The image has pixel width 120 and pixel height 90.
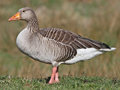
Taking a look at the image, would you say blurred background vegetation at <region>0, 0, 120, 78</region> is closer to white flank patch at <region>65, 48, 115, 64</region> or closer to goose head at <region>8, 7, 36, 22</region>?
white flank patch at <region>65, 48, 115, 64</region>

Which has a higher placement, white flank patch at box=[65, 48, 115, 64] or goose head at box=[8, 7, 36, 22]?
goose head at box=[8, 7, 36, 22]

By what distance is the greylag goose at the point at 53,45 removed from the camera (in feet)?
21.5

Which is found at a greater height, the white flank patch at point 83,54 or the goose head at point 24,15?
the goose head at point 24,15

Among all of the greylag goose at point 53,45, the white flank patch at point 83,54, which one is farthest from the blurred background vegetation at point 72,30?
the greylag goose at point 53,45

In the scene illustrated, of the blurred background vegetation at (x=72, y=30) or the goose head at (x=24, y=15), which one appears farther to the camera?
the blurred background vegetation at (x=72, y=30)

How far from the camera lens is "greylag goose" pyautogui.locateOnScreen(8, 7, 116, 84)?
655 cm

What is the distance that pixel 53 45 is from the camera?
21.6 ft

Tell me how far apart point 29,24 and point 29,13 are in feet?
1.01

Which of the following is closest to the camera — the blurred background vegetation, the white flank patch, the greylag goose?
Result: the greylag goose

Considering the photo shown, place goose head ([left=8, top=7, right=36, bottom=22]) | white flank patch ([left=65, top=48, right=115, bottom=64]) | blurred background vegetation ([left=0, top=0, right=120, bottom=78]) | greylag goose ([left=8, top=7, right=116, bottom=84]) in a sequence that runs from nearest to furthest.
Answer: greylag goose ([left=8, top=7, right=116, bottom=84])
white flank patch ([left=65, top=48, right=115, bottom=64])
goose head ([left=8, top=7, right=36, bottom=22])
blurred background vegetation ([left=0, top=0, right=120, bottom=78])

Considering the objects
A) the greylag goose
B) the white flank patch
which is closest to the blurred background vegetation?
the white flank patch

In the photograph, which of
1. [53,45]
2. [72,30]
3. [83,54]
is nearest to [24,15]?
[53,45]

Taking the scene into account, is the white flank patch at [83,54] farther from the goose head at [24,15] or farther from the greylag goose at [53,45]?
the goose head at [24,15]

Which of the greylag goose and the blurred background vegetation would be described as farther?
the blurred background vegetation
